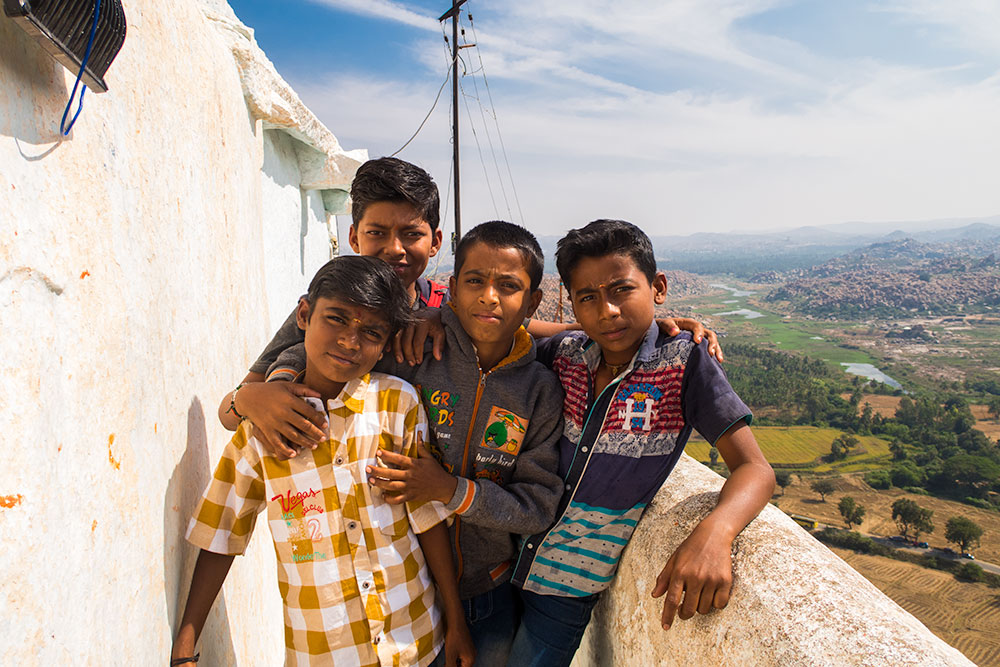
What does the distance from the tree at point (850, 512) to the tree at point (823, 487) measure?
8.81 ft

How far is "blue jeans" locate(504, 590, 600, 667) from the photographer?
172 cm


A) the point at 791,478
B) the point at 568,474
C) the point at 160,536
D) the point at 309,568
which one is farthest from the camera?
the point at 791,478

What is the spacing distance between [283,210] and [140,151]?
3.04m

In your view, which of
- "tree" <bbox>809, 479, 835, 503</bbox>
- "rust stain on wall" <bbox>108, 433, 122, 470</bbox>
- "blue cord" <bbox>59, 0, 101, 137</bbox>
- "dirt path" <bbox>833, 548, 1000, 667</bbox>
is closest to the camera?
"blue cord" <bbox>59, 0, 101, 137</bbox>

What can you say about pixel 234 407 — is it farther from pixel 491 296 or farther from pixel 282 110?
pixel 282 110

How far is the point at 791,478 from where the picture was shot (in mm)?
49062

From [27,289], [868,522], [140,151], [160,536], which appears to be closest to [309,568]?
[160,536]

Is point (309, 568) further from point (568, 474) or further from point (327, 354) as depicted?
point (568, 474)

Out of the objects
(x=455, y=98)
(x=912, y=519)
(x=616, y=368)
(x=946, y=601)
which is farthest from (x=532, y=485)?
(x=912, y=519)

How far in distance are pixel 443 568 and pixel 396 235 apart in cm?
119

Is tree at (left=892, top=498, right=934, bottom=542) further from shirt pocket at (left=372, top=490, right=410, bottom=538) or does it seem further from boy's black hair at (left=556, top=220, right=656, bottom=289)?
shirt pocket at (left=372, top=490, right=410, bottom=538)

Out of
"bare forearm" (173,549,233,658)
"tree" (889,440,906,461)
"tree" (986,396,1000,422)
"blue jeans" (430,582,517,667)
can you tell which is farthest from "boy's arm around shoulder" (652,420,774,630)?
"tree" (986,396,1000,422)

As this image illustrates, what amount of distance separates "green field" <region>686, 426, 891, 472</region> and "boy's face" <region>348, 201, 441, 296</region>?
5431 cm

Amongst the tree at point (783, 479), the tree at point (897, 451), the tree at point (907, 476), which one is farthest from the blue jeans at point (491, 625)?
the tree at point (897, 451)
